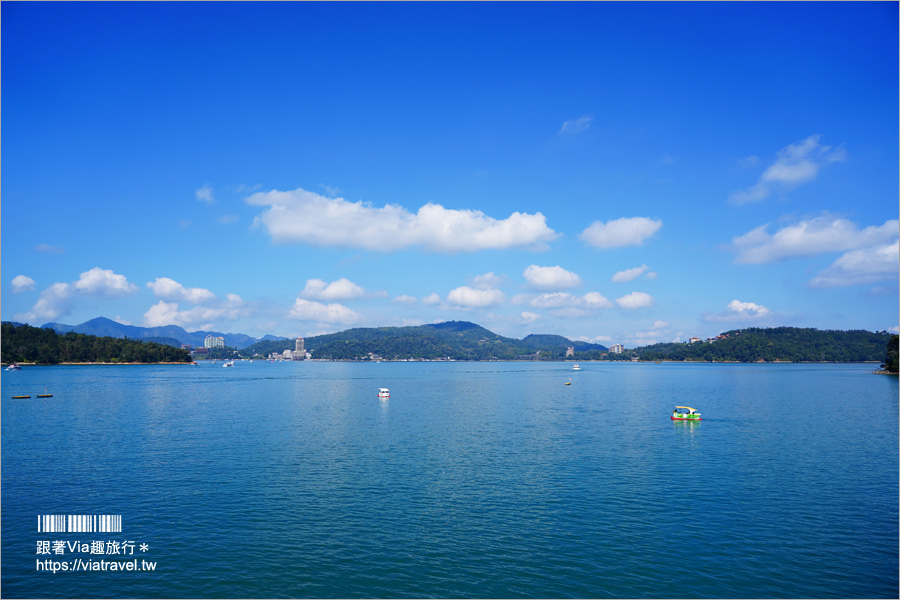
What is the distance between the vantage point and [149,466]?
171 ft

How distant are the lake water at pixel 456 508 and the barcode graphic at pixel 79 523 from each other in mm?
604

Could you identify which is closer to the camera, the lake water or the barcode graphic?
the lake water

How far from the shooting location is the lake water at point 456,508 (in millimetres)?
28344

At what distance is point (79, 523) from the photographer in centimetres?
3591

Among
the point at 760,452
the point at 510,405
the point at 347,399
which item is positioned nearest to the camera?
the point at 760,452

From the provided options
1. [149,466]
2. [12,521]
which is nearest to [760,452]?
[149,466]

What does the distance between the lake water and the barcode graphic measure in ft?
1.98

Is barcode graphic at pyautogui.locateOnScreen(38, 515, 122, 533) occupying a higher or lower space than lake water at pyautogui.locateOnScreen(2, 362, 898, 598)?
higher

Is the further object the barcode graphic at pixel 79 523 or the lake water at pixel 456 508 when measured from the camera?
the barcode graphic at pixel 79 523

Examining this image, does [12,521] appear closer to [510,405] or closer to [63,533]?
[63,533]

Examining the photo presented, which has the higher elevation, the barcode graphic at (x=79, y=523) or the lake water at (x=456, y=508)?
the barcode graphic at (x=79, y=523)

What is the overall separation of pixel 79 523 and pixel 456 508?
27.6 metres

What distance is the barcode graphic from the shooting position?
3494 cm

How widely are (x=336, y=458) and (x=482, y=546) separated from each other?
93.9ft
